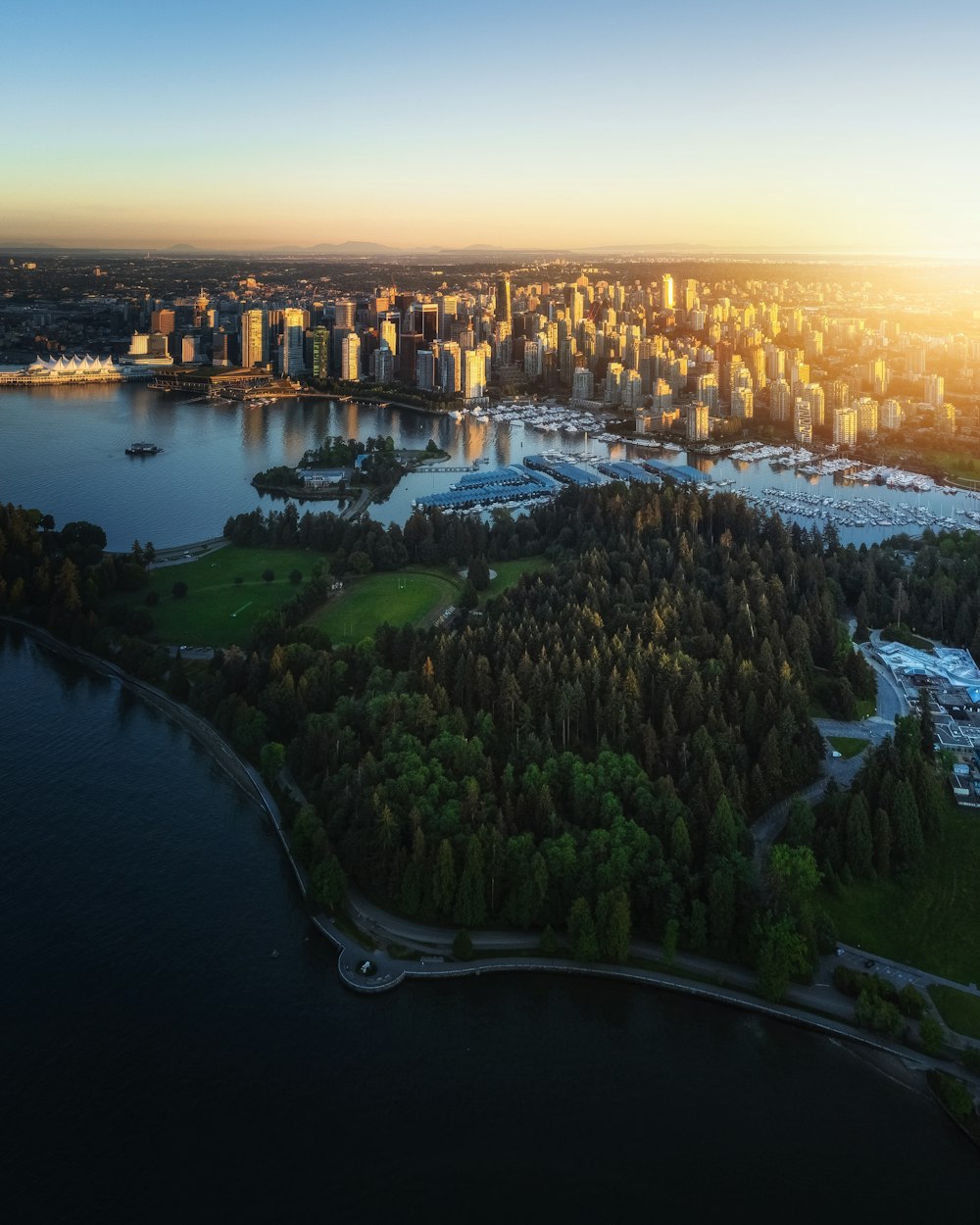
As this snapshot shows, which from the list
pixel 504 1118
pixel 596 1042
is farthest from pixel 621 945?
pixel 504 1118

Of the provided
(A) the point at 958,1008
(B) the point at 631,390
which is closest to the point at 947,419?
(B) the point at 631,390

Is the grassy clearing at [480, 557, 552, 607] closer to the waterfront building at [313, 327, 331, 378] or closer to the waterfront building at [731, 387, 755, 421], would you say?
the waterfront building at [731, 387, 755, 421]

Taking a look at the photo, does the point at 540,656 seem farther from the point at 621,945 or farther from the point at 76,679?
the point at 76,679

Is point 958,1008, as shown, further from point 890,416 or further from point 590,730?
point 890,416

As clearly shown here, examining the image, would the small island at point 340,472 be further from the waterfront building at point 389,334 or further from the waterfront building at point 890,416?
the waterfront building at point 389,334

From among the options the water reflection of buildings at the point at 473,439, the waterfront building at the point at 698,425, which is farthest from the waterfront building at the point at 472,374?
the waterfront building at the point at 698,425

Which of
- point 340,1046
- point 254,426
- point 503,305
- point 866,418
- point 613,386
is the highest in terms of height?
point 503,305
